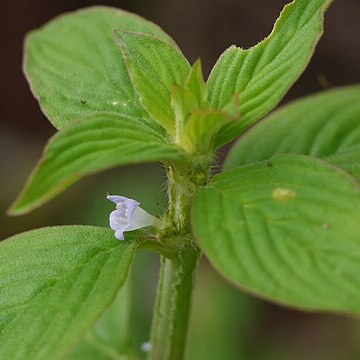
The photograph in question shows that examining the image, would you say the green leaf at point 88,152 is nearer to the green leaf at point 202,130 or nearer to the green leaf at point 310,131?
the green leaf at point 202,130

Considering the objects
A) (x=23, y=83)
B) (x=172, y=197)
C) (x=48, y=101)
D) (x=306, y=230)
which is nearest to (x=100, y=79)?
(x=48, y=101)

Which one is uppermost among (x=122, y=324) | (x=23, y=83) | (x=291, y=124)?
(x=23, y=83)

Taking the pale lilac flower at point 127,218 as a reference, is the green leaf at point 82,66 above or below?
above

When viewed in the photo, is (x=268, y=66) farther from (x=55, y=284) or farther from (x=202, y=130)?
(x=55, y=284)

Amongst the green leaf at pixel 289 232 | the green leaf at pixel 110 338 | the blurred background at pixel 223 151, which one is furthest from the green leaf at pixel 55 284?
the blurred background at pixel 223 151

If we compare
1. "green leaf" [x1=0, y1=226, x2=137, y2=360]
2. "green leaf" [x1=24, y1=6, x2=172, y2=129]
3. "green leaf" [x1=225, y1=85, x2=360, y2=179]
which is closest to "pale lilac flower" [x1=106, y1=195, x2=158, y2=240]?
"green leaf" [x1=0, y1=226, x2=137, y2=360]

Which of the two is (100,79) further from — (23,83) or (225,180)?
(23,83)

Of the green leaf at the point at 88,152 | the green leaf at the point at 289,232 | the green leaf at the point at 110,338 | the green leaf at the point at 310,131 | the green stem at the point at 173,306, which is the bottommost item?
the green leaf at the point at 110,338
